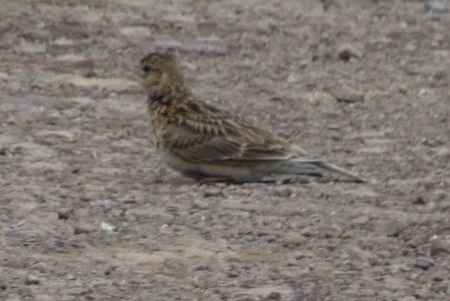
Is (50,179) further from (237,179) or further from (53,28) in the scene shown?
(53,28)

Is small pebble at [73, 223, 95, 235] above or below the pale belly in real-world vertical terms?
below

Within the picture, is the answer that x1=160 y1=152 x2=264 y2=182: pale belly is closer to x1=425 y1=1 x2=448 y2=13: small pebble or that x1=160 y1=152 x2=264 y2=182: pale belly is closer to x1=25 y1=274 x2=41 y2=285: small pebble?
x1=25 y1=274 x2=41 y2=285: small pebble

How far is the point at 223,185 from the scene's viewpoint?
34.2 feet

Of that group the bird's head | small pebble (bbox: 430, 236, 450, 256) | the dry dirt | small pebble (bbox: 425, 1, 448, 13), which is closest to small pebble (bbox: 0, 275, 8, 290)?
the dry dirt

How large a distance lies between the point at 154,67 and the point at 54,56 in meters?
2.39

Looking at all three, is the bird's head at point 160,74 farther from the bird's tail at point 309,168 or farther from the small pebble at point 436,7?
the small pebble at point 436,7

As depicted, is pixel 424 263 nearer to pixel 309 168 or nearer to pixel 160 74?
pixel 309 168

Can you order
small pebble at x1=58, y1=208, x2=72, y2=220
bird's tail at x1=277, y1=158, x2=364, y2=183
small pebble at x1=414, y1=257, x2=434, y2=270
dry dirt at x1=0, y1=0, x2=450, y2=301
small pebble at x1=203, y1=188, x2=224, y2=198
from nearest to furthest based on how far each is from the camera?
dry dirt at x1=0, y1=0, x2=450, y2=301, small pebble at x1=414, y1=257, x2=434, y2=270, small pebble at x1=58, y1=208, x2=72, y2=220, small pebble at x1=203, y1=188, x2=224, y2=198, bird's tail at x1=277, y1=158, x2=364, y2=183

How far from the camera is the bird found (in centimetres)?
1045

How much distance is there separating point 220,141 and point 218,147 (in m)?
0.04

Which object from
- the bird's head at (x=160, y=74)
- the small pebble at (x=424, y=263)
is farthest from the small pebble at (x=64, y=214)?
the bird's head at (x=160, y=74)

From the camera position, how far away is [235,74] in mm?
13531

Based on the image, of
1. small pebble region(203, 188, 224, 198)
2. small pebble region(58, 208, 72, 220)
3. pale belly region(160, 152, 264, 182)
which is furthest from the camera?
pale belly region(160, 152, 264, 182)

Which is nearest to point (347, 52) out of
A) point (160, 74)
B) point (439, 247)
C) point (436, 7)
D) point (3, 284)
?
point (436, 7)
